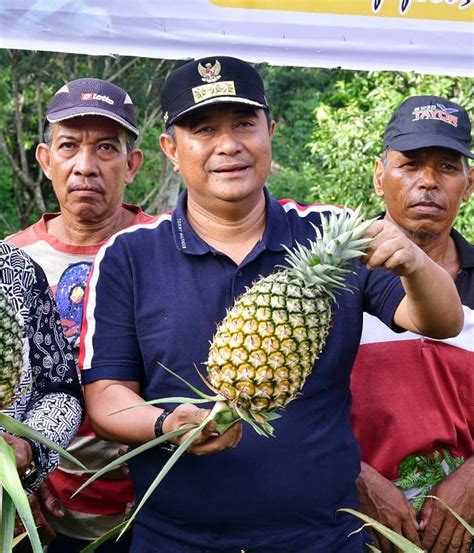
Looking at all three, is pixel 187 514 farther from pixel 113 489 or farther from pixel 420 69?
pixel 420 69

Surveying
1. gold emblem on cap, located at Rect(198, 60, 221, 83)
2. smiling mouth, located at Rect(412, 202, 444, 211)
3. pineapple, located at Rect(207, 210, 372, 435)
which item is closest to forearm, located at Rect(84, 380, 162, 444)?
pineapple, located at Rect(207, 210, 372, 435)

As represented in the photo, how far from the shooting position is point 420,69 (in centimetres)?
469

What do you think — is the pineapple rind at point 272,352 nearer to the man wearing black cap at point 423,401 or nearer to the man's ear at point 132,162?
the man wearing black cap at point 423,401

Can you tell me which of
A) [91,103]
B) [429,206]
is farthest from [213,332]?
[91,103]

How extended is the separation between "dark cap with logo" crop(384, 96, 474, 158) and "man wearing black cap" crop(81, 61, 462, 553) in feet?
2.72

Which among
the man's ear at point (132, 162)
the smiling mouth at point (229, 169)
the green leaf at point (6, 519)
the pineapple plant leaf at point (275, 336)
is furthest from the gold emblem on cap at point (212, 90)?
the green leaf at point (6, 519)

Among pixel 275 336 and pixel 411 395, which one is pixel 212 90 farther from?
pixel 411 395

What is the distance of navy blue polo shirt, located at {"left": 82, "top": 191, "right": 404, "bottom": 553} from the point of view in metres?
3.40

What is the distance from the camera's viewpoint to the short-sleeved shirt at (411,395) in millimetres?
3990

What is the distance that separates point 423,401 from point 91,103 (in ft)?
6.81

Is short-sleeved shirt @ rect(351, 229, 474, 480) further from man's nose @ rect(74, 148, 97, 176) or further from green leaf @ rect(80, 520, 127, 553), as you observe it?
man's nose @ rect(74, 148, 97, 176)

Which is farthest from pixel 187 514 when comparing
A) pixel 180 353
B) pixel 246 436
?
pixel 180 353

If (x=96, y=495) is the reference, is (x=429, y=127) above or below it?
above

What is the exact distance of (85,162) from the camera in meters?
4.69
